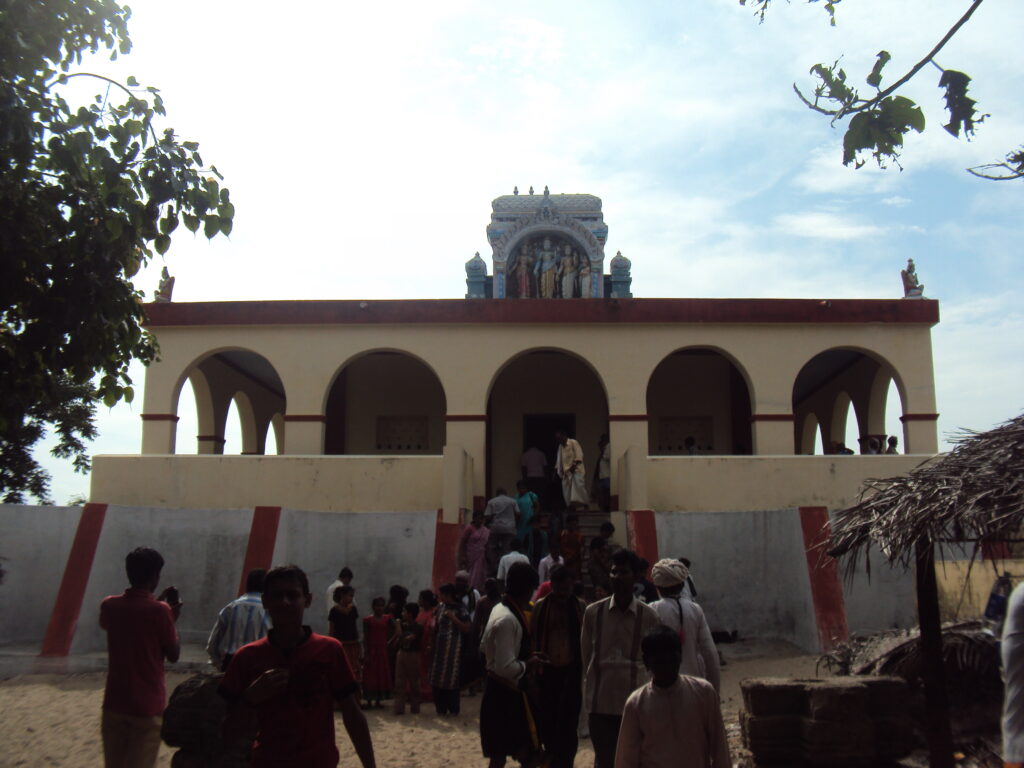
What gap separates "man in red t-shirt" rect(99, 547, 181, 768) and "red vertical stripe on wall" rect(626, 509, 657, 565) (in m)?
7.60

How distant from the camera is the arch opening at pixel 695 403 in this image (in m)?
17.1

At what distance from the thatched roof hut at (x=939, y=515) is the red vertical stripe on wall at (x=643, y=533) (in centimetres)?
547

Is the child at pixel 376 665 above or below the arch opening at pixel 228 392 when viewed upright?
below

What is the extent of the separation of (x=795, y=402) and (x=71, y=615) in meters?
14.2

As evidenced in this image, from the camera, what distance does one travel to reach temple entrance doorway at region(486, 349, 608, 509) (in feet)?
55.9

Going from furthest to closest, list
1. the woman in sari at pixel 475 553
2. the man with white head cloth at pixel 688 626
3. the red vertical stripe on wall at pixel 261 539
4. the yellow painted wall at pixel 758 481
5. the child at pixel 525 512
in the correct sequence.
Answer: the yellow painted wall at pixel 758 481
the child at pixel 525 512
the red vertical stripe on wall at pixel 261 539
the woman in sari at pixel 475 553
the man with white head cloth at pixel 688 626

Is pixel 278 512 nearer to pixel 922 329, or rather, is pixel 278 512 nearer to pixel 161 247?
pixel 161 247

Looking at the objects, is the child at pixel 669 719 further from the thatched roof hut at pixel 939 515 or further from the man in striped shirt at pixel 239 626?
the man in striped shirt at pixel 239 626

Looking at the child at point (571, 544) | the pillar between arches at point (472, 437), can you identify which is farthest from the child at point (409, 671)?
the pillar between arches at point (472, 437)

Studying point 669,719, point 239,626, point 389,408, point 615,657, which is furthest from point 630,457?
point 669,719

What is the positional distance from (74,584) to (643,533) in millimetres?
7030

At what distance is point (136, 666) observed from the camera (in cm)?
471

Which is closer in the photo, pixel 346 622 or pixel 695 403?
pixel 346 622

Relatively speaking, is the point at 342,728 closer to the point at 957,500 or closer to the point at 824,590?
the point at 957,500
